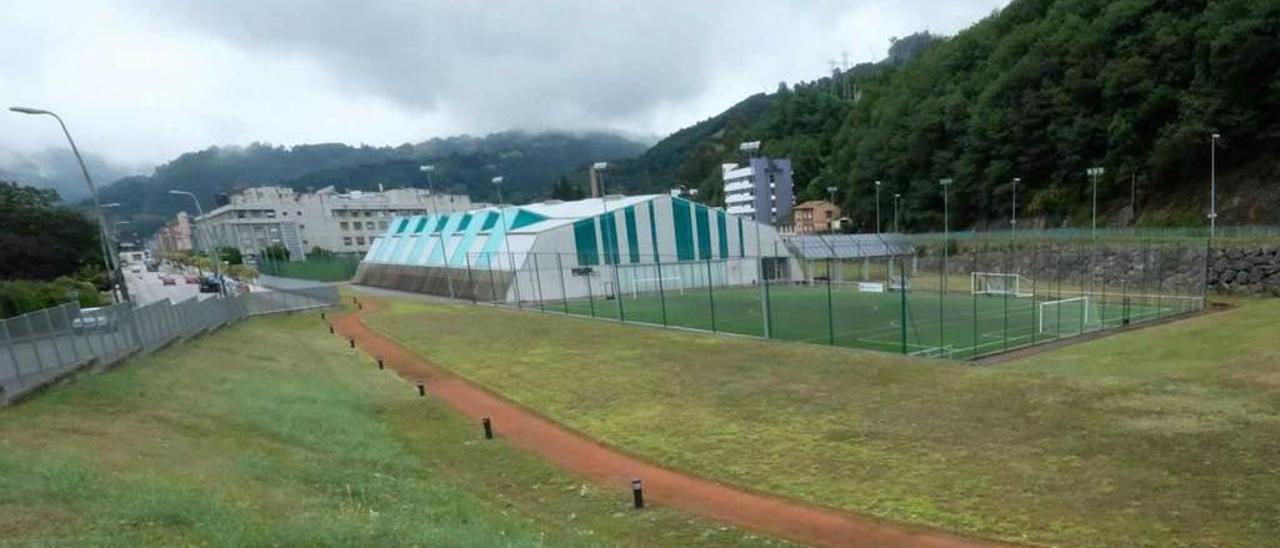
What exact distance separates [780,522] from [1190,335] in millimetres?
23384

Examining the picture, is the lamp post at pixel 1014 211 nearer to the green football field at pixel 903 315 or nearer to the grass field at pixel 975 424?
the green football field at pixel 903 315

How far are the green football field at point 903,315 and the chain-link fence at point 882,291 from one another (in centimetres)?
9

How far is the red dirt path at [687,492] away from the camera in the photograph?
386 inches

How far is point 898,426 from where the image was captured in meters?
14.8

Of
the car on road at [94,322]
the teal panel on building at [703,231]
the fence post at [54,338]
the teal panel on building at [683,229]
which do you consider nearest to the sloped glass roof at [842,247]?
the teal panel on building at [703,231]

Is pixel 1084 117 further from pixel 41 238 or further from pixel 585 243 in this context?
pixel 41 238

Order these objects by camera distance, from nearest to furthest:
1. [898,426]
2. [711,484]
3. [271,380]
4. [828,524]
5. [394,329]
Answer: [828,524] → [711,484] → [898,426] → [271,380] → [394,329]

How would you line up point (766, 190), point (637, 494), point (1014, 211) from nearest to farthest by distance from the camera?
point (637, 494)
point (1014, 211)
point (766, 190)

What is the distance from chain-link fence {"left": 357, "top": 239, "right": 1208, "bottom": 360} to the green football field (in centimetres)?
9

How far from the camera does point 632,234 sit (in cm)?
5506

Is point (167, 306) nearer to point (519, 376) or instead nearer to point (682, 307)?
point (519, 376)

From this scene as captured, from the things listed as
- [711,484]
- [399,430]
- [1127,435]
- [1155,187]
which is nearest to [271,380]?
[399,430]

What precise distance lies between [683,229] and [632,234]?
16.6 ft

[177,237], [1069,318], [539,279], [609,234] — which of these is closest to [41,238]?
[539,279]
